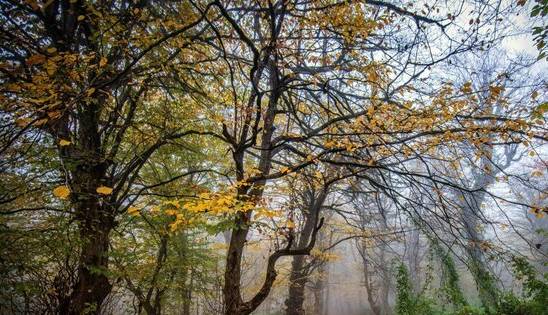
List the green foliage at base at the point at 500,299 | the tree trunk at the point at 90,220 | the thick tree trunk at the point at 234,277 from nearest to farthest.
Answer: the tree trunk at the point at 90,220 → the thick tree trunk at the point at 234,277 → the green foliage at base at the point at 500,299

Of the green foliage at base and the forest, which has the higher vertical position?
the forest

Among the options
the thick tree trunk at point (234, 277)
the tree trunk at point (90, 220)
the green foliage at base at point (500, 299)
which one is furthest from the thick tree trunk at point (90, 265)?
the green foliage at base at point (500, 299)

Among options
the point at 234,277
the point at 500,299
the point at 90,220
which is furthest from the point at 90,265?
the point at 500,299

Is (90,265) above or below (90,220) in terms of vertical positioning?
below

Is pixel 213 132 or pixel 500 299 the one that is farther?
pixel 500 299

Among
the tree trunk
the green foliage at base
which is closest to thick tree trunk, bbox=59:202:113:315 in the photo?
the tree trunk

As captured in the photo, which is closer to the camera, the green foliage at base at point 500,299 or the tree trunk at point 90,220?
the tree trunk at point 90,220

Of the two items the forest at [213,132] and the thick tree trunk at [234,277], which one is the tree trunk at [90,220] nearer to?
the forest at [213,132]

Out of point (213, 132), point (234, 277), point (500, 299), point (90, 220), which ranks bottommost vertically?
point (500, 299)

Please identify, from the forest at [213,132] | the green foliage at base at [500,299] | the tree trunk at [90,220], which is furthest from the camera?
the green foliage at base at [500,299]

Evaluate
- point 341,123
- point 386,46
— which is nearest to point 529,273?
point 341,123

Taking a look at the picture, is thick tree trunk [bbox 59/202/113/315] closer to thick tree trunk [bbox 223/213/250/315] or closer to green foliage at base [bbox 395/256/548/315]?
thick tree trunk [bbox 223/213/250/315]

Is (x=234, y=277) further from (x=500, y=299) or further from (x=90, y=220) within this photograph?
(x=500, y=299)

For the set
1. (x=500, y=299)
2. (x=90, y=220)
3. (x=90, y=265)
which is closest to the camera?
(x=90, y=220)
